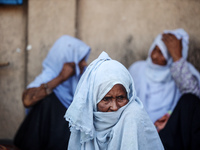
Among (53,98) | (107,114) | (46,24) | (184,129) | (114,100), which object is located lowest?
(184,129)

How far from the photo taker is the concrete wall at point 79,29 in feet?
16.3

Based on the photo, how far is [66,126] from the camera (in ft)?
12.6

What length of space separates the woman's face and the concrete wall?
2381mm

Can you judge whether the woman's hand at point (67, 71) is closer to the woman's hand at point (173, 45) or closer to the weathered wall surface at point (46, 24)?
the weathered wall surface at point (46, 24)

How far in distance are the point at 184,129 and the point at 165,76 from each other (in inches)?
43.5

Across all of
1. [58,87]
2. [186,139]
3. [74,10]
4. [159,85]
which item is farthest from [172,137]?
[74,10]

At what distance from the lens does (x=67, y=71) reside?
439 centimetres

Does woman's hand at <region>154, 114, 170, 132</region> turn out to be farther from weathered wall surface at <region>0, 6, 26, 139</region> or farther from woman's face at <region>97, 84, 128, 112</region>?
weathered wall surface at <region>0, 6, 26, 139</region>

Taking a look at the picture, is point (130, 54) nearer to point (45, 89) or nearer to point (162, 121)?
point (162, 121)

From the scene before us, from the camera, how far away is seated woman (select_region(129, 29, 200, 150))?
4348 millimetres

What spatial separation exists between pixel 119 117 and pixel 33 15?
268 cm

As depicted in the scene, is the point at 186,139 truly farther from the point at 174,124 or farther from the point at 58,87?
the point at 58,87

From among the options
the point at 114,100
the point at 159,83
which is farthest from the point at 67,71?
the point at 114,100

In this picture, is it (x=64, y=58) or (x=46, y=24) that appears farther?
(x=46, y=24)
